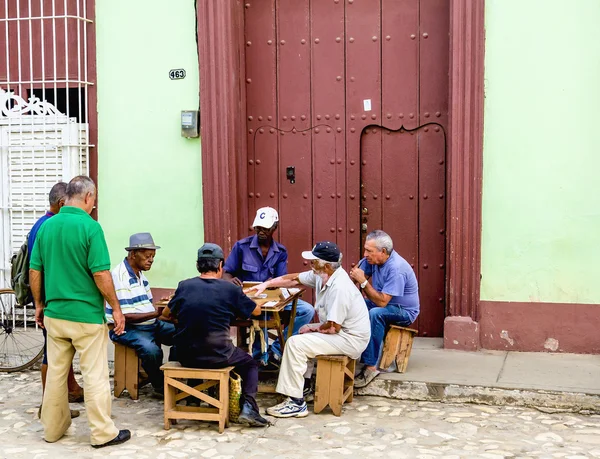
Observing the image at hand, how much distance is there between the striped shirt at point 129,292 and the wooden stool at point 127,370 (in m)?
0.25

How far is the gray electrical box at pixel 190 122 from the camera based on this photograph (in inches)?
295

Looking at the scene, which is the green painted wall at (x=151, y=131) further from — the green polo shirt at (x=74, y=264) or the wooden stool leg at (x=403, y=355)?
the green polo shirt at (x=74, y=264)

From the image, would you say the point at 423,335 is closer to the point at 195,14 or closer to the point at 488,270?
the point at 488,270

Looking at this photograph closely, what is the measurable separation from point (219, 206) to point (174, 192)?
1.65 feet

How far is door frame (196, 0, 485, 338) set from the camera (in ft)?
22.2

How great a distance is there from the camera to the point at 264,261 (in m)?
6.63

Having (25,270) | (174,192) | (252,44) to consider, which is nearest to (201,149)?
(174,192)

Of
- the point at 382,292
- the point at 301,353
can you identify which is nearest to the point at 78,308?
the point at 301,353

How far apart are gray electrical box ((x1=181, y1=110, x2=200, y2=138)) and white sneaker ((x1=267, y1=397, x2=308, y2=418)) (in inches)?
117

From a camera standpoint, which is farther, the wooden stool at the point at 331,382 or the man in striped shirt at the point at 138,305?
the man in striped shirt at the point at 138,305

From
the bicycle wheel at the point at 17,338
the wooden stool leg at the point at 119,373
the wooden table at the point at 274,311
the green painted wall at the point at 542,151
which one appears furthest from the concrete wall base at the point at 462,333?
the bicycle wheel at the point at 17,338

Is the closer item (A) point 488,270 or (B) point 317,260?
(B) point 317,260

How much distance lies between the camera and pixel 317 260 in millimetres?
5727

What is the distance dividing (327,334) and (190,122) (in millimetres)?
2773
